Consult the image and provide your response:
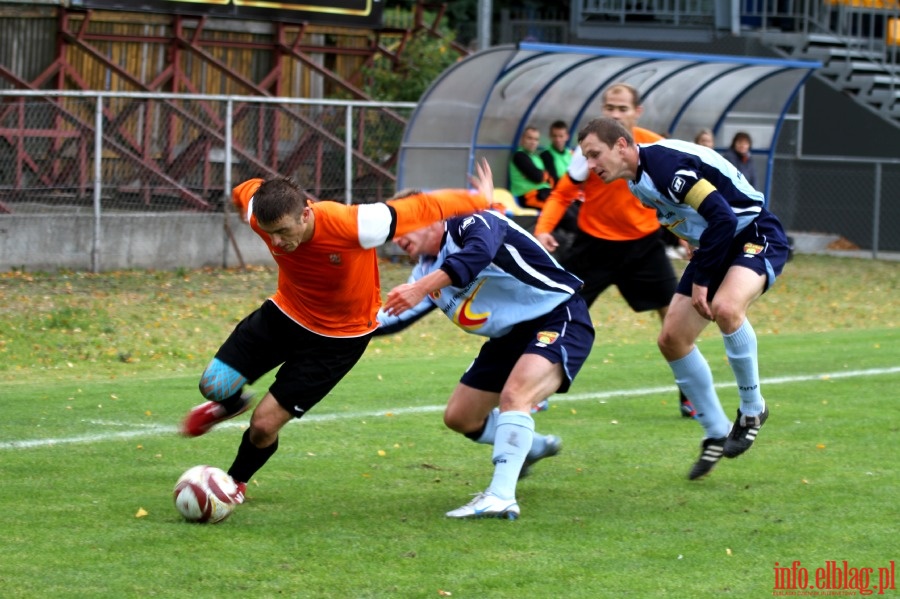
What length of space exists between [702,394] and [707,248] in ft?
3.07

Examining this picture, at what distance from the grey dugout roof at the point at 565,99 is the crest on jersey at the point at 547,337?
12.7 metres

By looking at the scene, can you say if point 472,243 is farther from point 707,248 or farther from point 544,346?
point 707,248

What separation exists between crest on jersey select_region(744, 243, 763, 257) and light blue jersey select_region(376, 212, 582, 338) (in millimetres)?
1194

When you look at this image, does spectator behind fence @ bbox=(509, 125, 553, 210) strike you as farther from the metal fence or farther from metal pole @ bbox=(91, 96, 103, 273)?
metal pole @ bbox=(91, 96, 103, 273)

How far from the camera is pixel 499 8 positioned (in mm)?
34656

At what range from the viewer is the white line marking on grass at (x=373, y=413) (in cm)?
851

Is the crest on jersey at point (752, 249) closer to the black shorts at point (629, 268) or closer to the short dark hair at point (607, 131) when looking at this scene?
the short dark hair at point (607, 131)

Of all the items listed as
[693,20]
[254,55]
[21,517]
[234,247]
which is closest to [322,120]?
[234,247]

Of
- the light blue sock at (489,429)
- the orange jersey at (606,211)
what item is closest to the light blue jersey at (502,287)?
the light blue sock at (489,429)

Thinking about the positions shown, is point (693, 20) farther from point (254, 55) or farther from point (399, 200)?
point (399, 200)

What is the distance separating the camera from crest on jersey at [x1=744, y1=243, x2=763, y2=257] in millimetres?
7652

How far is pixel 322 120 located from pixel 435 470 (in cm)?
1267

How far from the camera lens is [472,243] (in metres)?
6.36

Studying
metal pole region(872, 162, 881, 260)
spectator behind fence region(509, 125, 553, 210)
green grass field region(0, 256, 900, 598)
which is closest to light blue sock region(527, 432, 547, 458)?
green grass field region(0, 256, 900, 598)
